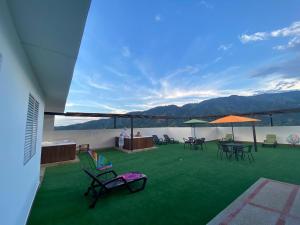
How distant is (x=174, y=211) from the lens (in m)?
2.83

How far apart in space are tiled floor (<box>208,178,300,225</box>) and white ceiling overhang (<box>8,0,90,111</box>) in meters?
3.59

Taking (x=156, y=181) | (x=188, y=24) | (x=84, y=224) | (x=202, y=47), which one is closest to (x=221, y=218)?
(x=156, y=181)

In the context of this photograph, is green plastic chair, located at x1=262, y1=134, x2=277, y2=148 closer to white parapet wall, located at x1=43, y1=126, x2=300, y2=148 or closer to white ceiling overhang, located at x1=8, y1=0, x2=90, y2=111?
white parapet wall, located at x1=43, y1=126, x2=300, y2=148

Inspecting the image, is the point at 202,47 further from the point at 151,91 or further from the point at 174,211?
the point at 174,211

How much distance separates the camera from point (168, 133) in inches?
592

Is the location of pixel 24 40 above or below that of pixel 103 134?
above

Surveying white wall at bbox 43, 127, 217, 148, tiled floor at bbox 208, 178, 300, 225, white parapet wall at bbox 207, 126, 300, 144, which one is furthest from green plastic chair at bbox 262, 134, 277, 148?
tiled floor at bbox 208, 178, 300, 225

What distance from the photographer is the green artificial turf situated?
8.73 feet

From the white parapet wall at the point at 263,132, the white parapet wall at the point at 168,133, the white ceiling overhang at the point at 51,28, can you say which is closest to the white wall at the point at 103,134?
the white parapet wall at the point at 168,133

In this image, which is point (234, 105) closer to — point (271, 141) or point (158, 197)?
point (271, 141)

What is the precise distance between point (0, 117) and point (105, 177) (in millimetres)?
4320

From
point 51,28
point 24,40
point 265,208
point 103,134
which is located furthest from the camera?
point 103,134

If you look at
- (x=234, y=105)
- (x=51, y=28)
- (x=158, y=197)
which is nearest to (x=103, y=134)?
(x=158, y=197)

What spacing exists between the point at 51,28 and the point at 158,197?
3861 millimetres
